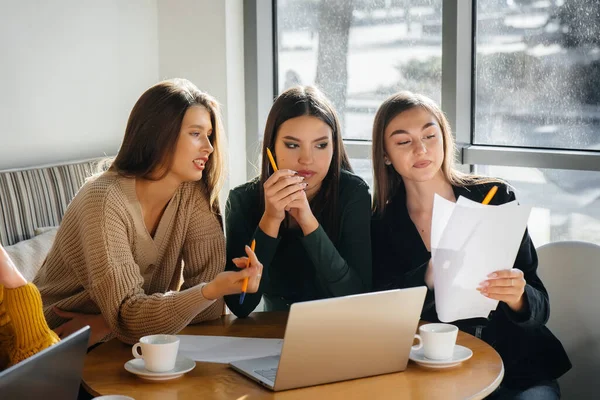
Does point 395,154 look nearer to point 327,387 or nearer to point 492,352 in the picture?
point 492,352

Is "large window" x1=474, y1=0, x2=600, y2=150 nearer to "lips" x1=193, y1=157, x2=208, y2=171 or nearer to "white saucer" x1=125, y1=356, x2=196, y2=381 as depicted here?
"lips" x1=193, y1=157, x2=208, y2=171

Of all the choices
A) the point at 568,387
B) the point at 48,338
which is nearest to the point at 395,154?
the point at 568,387

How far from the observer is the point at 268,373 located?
5.01ft

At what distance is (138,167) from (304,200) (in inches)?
16.6

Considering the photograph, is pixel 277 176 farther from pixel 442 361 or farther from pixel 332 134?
pixel 442 361

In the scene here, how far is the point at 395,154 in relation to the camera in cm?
210

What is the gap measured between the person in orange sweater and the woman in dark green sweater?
0.53 m

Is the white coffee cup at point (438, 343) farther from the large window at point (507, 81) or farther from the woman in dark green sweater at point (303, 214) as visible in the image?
the large window at point (507, 81)

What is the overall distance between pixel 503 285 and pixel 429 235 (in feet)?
1.46

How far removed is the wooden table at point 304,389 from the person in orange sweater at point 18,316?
0.12m

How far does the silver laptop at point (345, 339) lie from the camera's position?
1.41 metres

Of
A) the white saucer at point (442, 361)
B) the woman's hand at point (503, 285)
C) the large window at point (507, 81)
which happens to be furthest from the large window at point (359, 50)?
the white saucer at point (442, 361)

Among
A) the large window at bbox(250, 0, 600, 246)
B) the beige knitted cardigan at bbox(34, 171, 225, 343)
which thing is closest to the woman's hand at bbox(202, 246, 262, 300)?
the beige knitted cardigan at bbox(34, 171, 225, 343)

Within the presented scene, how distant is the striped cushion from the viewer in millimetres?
2527
